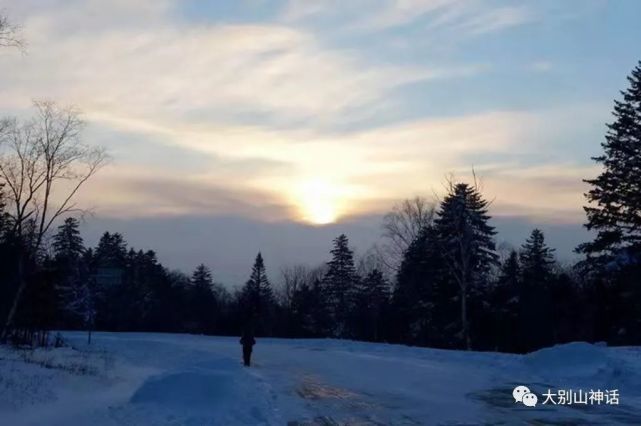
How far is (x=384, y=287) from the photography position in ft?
280

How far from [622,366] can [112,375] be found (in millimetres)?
16211

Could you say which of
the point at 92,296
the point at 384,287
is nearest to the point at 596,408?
the point at 384,287

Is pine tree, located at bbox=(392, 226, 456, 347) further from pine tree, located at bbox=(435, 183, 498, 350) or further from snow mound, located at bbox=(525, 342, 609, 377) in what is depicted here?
snow mound, located at bbox=(525, 342, 609, 377)

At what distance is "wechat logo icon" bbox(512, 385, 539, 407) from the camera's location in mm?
17547

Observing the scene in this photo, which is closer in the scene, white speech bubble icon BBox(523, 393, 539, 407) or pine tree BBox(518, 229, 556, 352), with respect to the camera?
white speech bubble icon BBox(523, 393, 539, 407)

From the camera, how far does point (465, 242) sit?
51625mm

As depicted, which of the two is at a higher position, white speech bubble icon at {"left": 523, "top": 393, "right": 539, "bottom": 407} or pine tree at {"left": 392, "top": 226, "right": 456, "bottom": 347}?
pine tree at {"left": 392, "top": 226, "right": 456, "bottom": 347}

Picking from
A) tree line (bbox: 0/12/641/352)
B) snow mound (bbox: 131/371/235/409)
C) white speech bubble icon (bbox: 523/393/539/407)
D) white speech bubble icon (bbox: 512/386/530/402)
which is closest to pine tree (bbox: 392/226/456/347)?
tree line (bbox: 0/12/641/352)

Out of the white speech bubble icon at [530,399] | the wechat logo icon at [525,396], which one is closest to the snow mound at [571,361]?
the wechat logo icon at [525,396]

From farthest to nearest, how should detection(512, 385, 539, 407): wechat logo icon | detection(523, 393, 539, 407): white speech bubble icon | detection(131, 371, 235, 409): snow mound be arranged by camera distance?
detection(512, 385, 539, 407): wechat logo icon
detection(523, 393, 539, 407): white speech bubble icon
detection(131, 371, 235, 409): snow mound

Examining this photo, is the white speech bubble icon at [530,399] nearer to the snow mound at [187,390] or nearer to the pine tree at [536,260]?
the snow mound at [187,390]

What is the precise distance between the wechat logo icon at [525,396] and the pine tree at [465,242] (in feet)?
97.8

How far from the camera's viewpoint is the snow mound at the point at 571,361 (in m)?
23.4

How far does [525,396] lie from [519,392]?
0.79m
